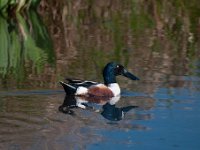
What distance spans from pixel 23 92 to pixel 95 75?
1740 millimetres

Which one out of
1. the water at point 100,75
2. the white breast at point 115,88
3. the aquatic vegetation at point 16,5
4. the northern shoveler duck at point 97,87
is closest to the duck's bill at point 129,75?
the northern shoveler duck at point 97,87

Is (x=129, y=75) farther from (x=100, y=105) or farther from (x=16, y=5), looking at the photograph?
(x=16, y=5)

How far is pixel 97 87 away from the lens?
35.0 ft

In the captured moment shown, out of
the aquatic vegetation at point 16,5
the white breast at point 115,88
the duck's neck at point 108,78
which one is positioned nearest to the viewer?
the white breast at point 115,88

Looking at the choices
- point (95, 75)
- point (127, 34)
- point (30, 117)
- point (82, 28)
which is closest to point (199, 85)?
point (95, 75)

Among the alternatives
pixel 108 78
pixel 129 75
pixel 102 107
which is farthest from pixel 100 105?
pixel 129 75

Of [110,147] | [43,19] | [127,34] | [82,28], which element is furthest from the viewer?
[43,19]

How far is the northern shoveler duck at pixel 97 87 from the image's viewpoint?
10.5m

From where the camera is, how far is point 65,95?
417 inches

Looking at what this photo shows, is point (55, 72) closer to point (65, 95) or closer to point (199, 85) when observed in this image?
point (65, 95)

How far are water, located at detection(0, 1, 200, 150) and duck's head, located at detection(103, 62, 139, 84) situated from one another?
0.63 ft

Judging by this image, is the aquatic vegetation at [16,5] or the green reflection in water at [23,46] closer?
the green reflection in water at [23,46]

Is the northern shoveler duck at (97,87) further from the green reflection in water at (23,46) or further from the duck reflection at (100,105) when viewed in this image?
the green reflection in water at (23,46)

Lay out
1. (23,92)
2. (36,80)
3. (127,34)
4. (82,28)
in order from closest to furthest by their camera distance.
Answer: (23,92)
(36,80)
(127,34)
(82,28)
